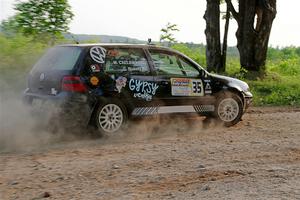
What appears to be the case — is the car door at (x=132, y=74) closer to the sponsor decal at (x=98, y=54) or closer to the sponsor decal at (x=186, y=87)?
the sponsor decal at (x=98, y=54)

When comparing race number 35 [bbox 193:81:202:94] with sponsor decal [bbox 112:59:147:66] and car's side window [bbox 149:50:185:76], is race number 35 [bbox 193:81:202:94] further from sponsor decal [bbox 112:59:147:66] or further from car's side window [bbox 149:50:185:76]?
sponsor decal [bbox 112:59:147:66]

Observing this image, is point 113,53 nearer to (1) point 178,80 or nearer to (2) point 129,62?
(2) point 129,62

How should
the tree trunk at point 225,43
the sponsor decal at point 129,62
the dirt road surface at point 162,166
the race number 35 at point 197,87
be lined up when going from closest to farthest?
the dirt road surface at point 162,166, the sponsor decal at point 129,62, the race number 35 at point 197,87, the tree trunk at point 225,43

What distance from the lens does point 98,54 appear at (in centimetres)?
905

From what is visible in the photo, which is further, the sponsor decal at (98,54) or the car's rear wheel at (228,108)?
the car's rear wheel at (228,108)

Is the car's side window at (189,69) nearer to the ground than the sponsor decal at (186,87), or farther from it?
farther from it

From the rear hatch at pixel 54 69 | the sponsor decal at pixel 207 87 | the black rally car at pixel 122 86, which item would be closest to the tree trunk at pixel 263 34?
the black rally car at pixel 122 86

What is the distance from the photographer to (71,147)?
327 inches

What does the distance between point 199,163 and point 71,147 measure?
2.24 meters

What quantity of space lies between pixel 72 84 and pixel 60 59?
0.72 meters

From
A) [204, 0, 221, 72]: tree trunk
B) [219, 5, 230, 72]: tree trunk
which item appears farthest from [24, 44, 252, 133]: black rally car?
[219, 5, 230, 72]: tree trunk

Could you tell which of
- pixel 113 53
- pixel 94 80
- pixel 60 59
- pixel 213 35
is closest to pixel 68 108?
pixel 94 80

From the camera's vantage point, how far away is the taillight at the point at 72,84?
865 centimetres

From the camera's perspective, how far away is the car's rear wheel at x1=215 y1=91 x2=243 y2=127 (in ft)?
33.8
